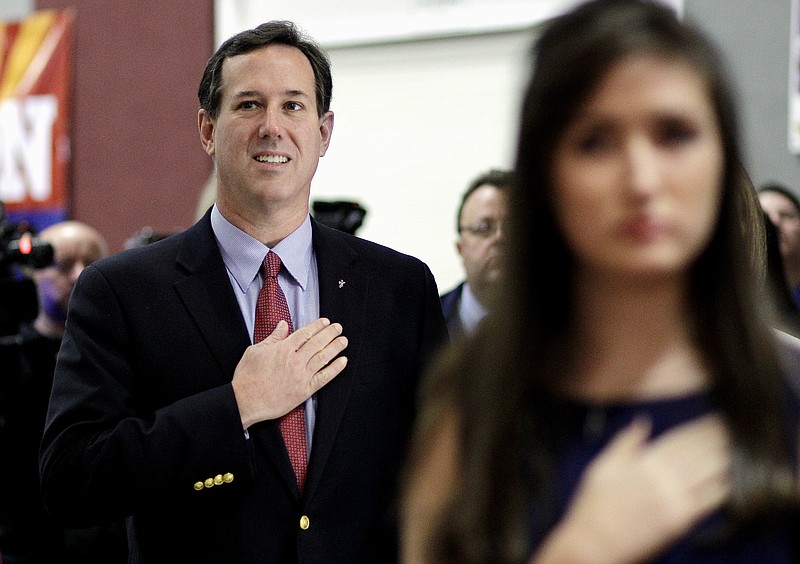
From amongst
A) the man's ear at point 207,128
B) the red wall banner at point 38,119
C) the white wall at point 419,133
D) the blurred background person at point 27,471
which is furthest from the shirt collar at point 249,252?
the red wall banner at point 38,119

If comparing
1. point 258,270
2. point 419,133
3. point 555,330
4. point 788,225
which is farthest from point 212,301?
point 419,133

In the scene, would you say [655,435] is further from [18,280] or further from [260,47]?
[18,280]

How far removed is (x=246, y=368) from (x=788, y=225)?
2658 mm

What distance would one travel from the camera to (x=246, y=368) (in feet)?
5.34

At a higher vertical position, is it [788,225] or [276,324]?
[276,324]

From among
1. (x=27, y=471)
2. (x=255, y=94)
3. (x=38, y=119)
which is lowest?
(x=27, y=471)

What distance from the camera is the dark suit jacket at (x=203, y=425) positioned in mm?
1579

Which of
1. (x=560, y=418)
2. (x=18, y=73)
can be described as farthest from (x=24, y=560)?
(x=18, y=73)

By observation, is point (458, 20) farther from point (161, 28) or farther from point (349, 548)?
point (349, 548)

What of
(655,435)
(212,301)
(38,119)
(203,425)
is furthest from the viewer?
(38,119)

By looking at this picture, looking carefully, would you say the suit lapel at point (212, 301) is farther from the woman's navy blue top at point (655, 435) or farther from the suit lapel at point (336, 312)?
the woman's navy blue top at point (655, 435)

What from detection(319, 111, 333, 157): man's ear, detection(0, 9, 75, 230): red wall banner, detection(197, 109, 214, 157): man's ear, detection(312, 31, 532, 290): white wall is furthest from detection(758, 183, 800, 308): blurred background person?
detection(0, 9, 75, 230): red wall banner

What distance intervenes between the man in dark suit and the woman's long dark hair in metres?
0.71

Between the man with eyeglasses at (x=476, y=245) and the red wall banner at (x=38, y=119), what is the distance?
3430 mm
